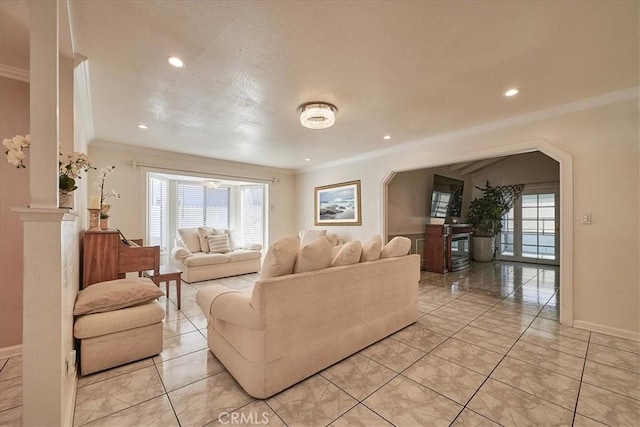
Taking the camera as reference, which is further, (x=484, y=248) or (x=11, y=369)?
(x=484, y=248)

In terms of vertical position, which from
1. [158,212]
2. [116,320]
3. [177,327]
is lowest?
[177,327]

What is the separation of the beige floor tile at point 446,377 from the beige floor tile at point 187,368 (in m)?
1.52

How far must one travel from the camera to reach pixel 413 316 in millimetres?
2957

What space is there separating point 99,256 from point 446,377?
3.23 meters

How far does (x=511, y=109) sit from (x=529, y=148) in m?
0.55

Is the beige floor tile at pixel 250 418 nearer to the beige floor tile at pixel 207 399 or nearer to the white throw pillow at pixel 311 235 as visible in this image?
the beige floor tile at pixel 207 399

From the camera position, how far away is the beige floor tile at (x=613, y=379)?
1823 millimetres

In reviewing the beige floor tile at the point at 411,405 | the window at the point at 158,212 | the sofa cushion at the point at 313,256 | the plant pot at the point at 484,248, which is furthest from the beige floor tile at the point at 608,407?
the window at the point at 158,212

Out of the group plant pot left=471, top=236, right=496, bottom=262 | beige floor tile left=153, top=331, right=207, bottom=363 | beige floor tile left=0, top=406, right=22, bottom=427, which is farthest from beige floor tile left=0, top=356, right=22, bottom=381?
plant pot left=471, top=236, right=496, bottom=262

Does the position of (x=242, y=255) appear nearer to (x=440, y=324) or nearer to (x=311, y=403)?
(x=440, y=324)

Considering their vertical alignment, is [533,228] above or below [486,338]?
above

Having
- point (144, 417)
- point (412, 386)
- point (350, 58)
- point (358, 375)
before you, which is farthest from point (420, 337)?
point (350, 58)

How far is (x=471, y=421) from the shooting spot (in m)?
1.54

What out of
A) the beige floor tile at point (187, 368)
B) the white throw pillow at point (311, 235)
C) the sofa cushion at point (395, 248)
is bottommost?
the beige floor tile at point (187, 368)
